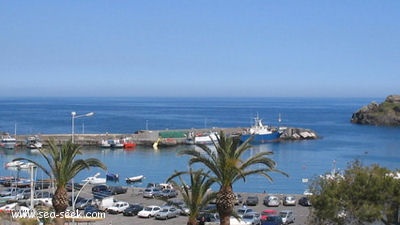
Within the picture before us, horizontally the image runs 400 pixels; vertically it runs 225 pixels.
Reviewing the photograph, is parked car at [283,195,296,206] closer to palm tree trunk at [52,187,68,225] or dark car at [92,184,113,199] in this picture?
dark car at [92,184,113,199]

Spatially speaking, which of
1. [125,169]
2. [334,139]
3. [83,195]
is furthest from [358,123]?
[83,195]

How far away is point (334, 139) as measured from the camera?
122625mm

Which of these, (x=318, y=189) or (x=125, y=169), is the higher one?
(x=318, y=189)

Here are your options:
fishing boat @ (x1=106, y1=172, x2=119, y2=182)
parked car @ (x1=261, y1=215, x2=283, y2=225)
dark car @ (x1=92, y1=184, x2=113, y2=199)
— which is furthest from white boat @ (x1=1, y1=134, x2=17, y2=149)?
parked car @ (x1=261, y1=215, x2=283, y2=225)

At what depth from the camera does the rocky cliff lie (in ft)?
516

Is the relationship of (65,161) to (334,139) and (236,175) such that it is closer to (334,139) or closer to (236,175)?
(236,175)

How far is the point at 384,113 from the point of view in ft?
523

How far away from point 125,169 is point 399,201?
5735 cm

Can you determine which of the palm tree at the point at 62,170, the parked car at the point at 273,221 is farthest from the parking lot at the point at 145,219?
the palm tree at the point at 62,170

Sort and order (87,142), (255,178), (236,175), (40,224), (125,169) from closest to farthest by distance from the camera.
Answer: (236,175), (40,224), (255,178), (125,169), (87,142)

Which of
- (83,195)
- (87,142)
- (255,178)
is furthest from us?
(87,142)

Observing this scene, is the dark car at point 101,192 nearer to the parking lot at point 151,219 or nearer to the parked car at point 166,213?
the parking lot at point 151,219

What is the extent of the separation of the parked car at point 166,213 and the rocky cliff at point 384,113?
430 ft

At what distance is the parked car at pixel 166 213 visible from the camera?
114ft
